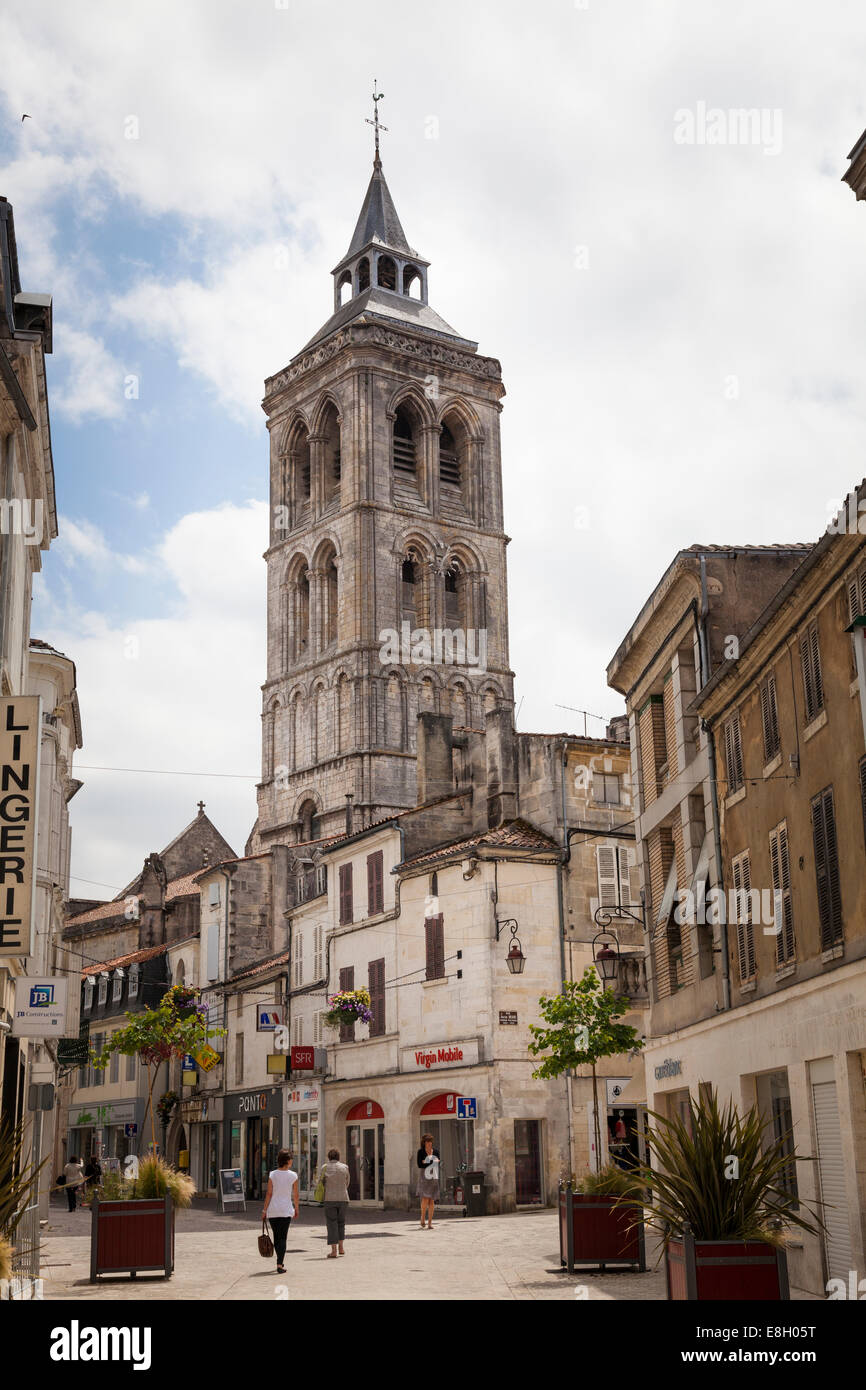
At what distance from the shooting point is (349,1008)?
1388 inches

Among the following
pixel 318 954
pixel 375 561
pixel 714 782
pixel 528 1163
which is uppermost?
pixel 375 561

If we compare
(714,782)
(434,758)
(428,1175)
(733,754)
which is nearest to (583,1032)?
(428,1175)

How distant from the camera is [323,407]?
2852 inches

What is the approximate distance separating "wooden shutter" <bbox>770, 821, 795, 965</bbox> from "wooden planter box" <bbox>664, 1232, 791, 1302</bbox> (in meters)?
5.60

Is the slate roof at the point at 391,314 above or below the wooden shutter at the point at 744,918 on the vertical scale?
above

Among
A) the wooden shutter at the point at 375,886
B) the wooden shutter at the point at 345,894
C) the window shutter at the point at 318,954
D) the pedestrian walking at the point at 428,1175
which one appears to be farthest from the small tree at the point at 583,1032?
the window shutter at the point at 318,954

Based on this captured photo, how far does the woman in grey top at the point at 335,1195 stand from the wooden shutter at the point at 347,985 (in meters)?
17.6

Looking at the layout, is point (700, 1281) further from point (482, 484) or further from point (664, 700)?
point (482, 484)

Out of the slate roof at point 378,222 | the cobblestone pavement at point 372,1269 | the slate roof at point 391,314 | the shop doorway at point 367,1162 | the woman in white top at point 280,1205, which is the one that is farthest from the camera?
the slate roof at point 378,222

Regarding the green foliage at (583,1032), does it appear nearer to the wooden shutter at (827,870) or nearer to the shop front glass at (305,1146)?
the wooden shutter at (827,870)

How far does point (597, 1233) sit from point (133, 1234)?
4.98 m

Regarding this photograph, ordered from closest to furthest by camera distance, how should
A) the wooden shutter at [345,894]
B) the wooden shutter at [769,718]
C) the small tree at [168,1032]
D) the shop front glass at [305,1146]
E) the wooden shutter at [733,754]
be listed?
the wooden shutter at [769,718]
the wooden shutter at [733,754]
the wooden shutter at [345,894]
the shop front glass at [305,1146]
the small tree at [168,1032]

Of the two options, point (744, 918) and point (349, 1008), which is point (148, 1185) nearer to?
point (744, 918)

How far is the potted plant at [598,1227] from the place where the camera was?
1602 cm
